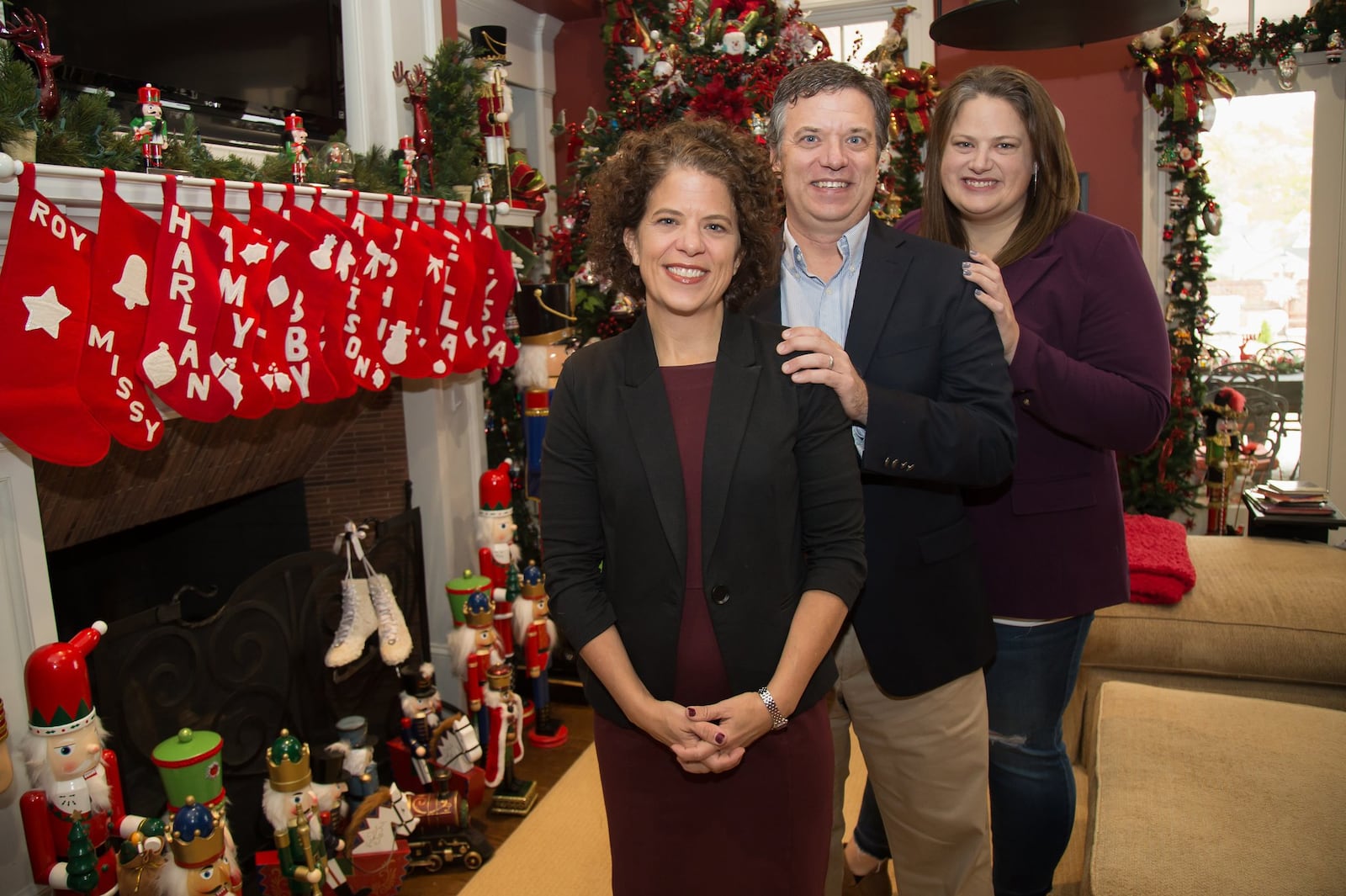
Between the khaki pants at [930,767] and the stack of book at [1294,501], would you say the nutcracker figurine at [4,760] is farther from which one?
the stack of book at [1294,501]

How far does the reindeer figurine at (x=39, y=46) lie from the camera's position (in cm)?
166

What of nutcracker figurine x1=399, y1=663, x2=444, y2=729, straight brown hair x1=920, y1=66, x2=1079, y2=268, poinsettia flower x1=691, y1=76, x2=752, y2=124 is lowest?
nutcracker figurine x1=399, y1=663, x2=444, y2=729

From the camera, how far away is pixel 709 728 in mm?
1293

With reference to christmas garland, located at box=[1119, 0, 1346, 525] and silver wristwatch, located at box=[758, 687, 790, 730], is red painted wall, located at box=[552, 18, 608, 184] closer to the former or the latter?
christmas garland, located at box=[1119, 0, 1346, 525]

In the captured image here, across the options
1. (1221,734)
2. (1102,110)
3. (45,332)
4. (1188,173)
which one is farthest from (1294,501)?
(45,332)

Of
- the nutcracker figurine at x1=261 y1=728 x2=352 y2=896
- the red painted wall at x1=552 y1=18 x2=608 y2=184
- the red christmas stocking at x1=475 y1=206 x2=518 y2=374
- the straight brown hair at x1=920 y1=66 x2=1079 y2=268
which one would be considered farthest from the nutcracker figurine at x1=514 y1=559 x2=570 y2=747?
the red painted wall at x1=552 y1=18 x2=608 y2=184

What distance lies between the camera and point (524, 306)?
3.36 meters

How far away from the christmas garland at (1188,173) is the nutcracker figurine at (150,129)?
3.54 m

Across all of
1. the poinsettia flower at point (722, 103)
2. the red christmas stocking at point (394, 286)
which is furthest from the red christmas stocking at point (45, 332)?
the poinsettia flower at point (722, 103)

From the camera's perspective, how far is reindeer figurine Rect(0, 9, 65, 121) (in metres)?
1.66

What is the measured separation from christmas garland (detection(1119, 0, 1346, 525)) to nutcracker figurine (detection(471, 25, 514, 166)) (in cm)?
252

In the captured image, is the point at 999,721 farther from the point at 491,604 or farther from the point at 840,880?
the point at 491,604

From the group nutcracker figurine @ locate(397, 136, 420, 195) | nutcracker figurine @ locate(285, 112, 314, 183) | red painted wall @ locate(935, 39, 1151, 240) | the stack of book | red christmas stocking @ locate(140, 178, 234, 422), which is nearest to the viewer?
red christmas stocking @ locate(140, 178, 234, 422)

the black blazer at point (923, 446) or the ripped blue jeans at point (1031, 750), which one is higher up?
the black blazer at point (923, 446)
